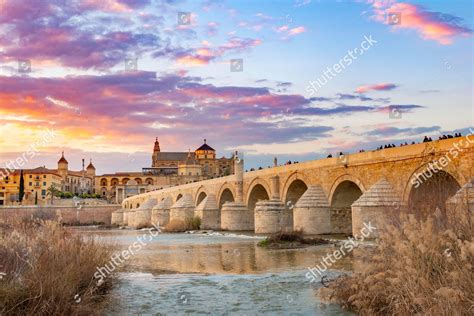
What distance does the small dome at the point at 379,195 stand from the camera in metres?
19.8

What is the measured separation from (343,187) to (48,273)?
20326 millimetres

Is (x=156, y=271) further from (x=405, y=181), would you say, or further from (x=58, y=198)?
(x=58, y=198)

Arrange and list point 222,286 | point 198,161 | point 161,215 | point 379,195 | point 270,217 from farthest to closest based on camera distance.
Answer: point 198,161 → point 161,215 → point 270,217 → point 379,195 → point 222,286

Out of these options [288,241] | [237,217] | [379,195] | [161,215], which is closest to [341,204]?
[379,195]

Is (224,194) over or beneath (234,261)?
over

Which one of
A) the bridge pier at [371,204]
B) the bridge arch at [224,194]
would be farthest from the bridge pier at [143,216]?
the bridge pier at [371,204]

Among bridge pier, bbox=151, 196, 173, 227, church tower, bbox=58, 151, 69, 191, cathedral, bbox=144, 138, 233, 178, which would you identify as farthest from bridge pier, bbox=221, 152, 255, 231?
church tower, bbox=58, 151, 69, 191

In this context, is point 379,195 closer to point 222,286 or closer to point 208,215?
point 222,286

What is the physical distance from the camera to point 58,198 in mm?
89562

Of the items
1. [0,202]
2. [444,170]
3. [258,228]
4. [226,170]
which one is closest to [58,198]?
[0,202]

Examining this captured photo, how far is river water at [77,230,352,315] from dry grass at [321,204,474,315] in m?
0.74

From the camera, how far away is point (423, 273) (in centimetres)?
539

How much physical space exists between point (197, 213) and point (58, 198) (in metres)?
56.8

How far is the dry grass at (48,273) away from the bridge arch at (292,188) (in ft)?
68.1
